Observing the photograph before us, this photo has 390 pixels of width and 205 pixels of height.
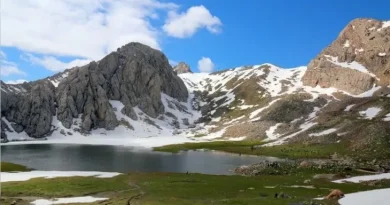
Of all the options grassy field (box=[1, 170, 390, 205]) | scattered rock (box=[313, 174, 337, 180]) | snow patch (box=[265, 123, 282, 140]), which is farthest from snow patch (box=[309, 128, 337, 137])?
grassy field (box=[1, 170, 390, 205])

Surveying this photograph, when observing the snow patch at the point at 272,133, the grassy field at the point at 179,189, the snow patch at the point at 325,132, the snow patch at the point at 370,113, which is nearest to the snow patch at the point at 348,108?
the snow patch at the point at 370,113

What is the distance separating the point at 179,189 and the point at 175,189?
581mm

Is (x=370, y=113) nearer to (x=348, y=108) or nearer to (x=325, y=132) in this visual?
(x=348, y=108)

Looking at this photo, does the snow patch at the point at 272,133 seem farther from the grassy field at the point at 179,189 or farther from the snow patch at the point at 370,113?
the grassy field at the point at 179,189

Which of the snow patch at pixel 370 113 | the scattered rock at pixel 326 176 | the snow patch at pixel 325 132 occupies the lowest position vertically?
the scattered rock at pixel 326 176

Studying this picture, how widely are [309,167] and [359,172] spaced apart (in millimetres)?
10621

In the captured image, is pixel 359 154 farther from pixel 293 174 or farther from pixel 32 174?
pixel 32 174

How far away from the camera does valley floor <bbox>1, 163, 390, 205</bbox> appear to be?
46031mm

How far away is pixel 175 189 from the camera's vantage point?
183 feet

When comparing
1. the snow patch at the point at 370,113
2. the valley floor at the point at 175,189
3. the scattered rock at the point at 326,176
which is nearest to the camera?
the valley floor at the point at 175,189

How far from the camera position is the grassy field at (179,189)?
46.4 meters

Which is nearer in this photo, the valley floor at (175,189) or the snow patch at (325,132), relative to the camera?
the valley floor at (175,189)

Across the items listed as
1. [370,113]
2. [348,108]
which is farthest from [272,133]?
[370,113]

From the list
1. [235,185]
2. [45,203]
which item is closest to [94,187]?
[45,203]
